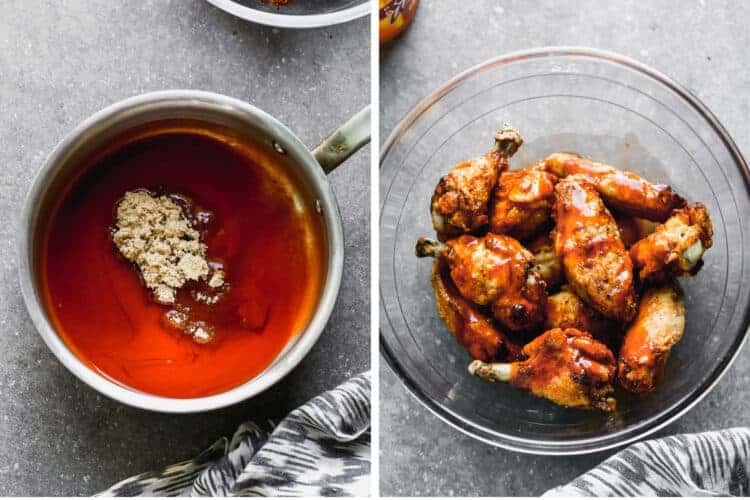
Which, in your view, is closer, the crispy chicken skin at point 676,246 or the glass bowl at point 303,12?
the crispy chicken skin at point 676,246

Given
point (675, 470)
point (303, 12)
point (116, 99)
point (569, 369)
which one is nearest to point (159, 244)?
point (116, 99)

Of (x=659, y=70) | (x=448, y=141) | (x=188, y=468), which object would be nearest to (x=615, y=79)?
(x=659, y=70)

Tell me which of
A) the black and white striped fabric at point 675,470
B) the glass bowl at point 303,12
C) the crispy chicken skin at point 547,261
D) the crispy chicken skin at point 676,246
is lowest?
the black and white striped fabric at point 675,470

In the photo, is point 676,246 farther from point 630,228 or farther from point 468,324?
point 468,324

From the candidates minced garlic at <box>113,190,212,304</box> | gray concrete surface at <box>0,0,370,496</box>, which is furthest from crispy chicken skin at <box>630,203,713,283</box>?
minced garlic at <box>113,190,212,304</box>

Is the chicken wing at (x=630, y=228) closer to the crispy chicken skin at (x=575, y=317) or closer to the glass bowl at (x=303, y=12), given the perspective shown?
the crispy chicken skin at (x=575, y=317)

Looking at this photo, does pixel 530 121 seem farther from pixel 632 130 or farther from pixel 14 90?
pixel 14 90

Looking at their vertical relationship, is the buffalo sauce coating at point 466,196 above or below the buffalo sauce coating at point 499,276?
above

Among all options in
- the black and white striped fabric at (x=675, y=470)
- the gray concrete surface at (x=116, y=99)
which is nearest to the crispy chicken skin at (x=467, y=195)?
the gray concrete surface at (x=116, y=99)

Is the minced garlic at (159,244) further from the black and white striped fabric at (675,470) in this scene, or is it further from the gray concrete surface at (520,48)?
the black and white striped fabric at (675,470)
